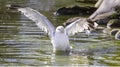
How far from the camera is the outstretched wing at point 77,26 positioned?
13.0 meters

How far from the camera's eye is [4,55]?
12328 mm

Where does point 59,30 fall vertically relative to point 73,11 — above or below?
below

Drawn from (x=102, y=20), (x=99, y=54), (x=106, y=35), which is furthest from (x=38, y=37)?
(x=102, y=20)

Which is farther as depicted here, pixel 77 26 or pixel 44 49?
pixel 44 49

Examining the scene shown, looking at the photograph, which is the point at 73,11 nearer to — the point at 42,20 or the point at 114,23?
the point at 114,23

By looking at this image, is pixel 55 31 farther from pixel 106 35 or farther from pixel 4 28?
pixel 4 28

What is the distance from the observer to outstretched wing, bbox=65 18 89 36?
512 inches

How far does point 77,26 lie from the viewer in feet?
43.1

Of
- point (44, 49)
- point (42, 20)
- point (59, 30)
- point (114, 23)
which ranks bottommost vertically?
point (44, 49)

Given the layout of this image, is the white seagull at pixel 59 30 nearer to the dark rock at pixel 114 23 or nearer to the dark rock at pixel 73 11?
the dark rock at pixel 114 23

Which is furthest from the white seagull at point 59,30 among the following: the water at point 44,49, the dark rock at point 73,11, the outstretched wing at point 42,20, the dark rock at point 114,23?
the dark rock at point 73,11

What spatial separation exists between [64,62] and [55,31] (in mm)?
A: 1536

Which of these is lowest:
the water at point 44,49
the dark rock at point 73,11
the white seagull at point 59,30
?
the water at point 44,49

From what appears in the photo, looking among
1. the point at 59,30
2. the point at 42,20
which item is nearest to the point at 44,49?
the point at 42,20
